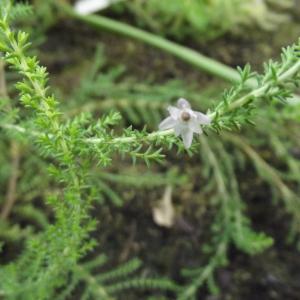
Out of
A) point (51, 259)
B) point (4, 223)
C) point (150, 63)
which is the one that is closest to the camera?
point (51, 259)

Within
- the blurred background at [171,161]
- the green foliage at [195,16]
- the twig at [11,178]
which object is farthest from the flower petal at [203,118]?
Result: the green foliage at [195,16]

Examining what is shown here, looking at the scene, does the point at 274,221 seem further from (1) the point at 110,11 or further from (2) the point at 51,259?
(1) the point at 110,11

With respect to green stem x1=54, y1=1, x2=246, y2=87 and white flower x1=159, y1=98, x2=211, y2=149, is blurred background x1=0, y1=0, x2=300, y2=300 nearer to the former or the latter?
green stem x1=54, y1=1, x2=246, y2=87

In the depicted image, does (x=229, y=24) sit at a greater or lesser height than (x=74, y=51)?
greater

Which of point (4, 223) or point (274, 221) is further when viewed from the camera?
point (274, 221)

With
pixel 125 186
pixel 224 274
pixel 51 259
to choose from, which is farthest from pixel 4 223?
pixel 224 274

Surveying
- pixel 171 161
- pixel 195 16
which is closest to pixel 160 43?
pixel 195 16
